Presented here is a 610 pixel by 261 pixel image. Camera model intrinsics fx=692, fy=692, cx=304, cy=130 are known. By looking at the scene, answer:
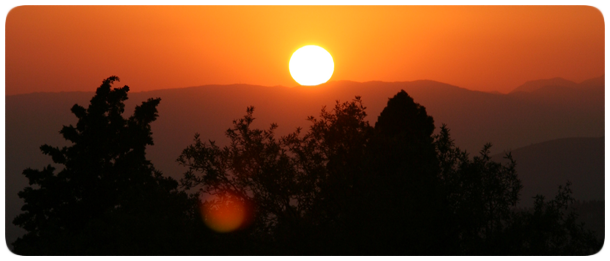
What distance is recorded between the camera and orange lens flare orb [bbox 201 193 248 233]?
1794 cm

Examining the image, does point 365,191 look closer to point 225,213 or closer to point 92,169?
point 225,213

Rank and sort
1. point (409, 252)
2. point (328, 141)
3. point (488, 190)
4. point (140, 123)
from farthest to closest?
point (140, 123), point (328, 141), point (488, 190), point (409, 252)

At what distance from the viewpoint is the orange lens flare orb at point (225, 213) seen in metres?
17.9

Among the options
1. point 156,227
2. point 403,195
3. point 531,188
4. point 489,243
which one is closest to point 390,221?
point 403,195

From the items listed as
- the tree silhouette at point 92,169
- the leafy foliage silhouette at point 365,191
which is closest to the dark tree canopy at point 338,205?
the leafy foliage silhouette at point 365,191

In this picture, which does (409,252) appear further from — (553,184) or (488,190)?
(553,184)

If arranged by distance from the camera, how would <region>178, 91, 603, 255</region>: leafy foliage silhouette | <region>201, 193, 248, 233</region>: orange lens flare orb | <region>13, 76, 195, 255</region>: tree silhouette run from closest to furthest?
<region>178, 91, 603, 255</region>: leafy foliage silhouette → <region>201, 193, 248, 233</region>: orange lens flare orb → <region>13, 76, 195, 255</region>: tree silhouette

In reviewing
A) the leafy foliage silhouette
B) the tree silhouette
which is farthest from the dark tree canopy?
the tree silhouette

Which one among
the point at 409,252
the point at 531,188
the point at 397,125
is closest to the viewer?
the point at 409,252

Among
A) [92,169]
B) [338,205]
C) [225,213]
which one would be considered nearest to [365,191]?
[338,205]

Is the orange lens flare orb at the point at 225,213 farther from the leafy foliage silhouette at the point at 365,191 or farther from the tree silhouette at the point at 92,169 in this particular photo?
the tree silhouette at the point at 92,169

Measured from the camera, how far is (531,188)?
184m

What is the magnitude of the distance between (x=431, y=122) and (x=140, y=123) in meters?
14.0

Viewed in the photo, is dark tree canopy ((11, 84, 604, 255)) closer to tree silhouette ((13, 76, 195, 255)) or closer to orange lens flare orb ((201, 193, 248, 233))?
orange lens flare orb ((201, 193, 248, 233))
